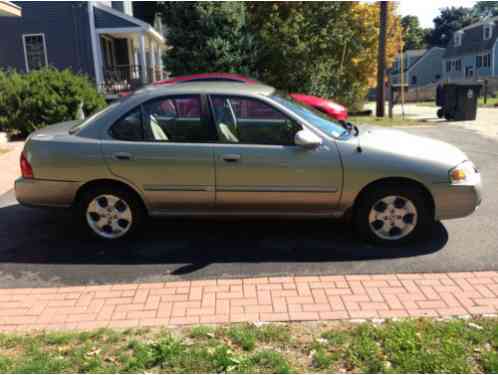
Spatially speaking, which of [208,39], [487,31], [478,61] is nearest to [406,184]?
Answer: [208,39]

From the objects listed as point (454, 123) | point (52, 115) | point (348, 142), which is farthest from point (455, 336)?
point (454, 123)

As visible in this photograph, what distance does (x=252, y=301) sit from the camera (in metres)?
3.71

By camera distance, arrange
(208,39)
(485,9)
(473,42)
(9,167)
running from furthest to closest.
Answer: (485,9) → (473,42) → (208,39) → (9,167)

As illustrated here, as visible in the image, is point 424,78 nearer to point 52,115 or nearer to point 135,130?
point 52,115

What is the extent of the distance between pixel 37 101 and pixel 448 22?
99185 mm

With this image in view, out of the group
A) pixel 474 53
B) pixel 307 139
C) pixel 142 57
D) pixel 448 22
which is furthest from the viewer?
pixel 448 22

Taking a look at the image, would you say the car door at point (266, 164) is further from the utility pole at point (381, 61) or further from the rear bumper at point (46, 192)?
the utility pole at point (381, 61)

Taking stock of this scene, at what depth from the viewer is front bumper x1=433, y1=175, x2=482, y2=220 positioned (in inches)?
180

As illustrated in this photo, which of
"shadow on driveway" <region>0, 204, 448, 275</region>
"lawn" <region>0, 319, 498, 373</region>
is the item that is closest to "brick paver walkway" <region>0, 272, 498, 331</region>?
"lawn" <region>0, 319, 498, 373</region>

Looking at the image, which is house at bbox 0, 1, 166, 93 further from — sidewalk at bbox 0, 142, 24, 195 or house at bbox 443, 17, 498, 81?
house at bbox 443, 17, 498, 81

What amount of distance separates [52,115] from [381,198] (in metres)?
10.6

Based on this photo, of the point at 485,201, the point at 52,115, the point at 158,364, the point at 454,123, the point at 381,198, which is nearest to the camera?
the point at 158,364

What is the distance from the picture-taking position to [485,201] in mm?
6344

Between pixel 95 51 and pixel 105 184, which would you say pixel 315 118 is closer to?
pixel 105 184
